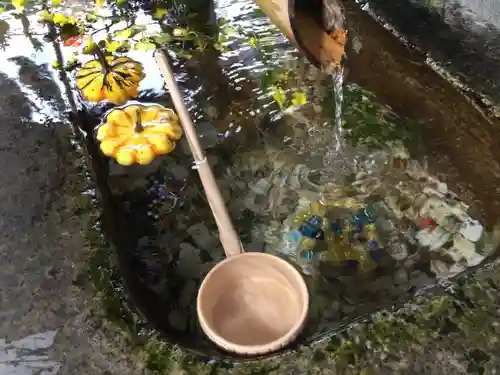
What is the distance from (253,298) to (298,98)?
840 mm

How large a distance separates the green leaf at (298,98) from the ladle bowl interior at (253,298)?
781 mm

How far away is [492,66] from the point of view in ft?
6.08

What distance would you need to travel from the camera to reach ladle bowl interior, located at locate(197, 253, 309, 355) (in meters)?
1.23

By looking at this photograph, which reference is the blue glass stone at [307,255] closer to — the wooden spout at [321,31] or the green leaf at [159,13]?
the wooden spout at [321,31]

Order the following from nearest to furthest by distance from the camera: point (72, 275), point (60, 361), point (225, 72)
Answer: point (60, 361)
point (72, 275)
point (225, 72)

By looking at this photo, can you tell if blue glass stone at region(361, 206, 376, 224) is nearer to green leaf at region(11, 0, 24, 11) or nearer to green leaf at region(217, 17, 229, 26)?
green leaf at region(217, 17, 229, 26)

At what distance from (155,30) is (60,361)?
1386 mm

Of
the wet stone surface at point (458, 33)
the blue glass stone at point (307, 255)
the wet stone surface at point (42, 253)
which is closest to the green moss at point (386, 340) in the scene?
the wet stone surface at point (42, 253)

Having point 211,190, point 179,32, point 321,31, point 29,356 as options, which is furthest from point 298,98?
point 29,356

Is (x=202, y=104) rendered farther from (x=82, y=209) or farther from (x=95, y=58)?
(x=82, y=209)

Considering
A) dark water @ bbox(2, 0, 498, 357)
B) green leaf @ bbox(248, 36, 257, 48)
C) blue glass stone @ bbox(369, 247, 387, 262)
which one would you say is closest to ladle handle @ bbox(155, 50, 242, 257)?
dark water @ bbox(2, 0, 498, 357)

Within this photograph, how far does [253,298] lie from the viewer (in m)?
1.29

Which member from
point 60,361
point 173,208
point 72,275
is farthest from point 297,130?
point 60,361

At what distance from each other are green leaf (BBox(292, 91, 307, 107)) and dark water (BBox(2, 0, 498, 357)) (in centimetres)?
2
